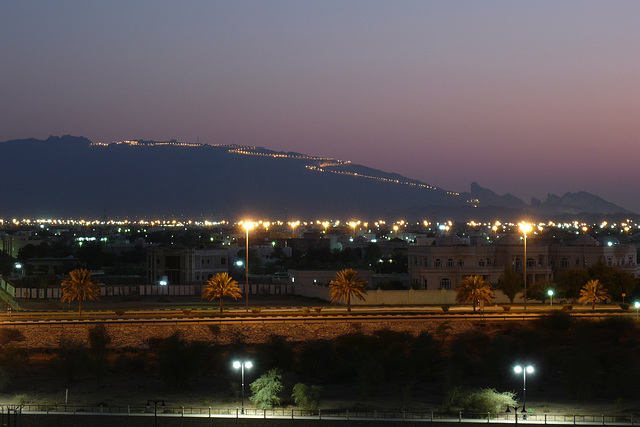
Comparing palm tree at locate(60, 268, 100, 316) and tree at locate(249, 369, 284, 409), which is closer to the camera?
tree at locate(249, 369, 284, 409)

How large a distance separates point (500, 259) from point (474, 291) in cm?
1177

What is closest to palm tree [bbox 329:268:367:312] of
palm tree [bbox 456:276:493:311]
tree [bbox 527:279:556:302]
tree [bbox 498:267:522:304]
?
palm tree [bbox 456:276:493:311]

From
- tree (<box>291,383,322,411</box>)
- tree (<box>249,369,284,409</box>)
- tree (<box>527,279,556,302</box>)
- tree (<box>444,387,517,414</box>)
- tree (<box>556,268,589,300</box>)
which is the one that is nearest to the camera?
tree (<box>444,387,517,414</box>)

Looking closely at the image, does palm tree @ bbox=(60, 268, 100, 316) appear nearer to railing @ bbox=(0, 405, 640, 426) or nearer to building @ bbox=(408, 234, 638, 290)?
building @ bbox=(408, 234, 638, 290)

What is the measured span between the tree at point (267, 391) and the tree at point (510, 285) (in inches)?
898

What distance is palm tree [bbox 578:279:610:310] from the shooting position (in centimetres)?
4669

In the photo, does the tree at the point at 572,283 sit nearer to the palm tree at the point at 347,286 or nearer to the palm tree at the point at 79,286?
the palm tree at the point at 347,286

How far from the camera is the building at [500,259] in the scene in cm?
5328

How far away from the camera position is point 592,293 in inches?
1837

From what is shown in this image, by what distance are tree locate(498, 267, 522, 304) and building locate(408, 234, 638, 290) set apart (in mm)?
3377

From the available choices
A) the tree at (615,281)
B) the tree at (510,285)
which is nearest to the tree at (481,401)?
the tree at (510,285)

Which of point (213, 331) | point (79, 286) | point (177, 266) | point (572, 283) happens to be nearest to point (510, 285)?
point (572, 283)

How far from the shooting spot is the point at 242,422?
2461 cm

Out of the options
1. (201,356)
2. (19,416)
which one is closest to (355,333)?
(201,356)
